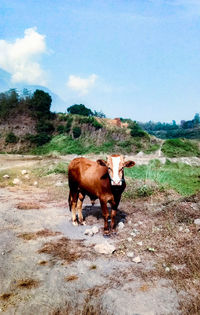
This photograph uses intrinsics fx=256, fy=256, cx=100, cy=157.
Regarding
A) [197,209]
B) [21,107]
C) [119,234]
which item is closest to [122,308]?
[119,234]

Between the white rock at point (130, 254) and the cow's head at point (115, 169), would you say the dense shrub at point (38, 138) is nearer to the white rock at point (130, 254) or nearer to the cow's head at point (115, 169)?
the cow's head at point (115, 169)

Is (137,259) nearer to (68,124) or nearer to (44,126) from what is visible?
(44,126)

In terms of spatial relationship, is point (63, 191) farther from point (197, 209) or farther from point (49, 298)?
point (49, 298)

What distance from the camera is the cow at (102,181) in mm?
6520

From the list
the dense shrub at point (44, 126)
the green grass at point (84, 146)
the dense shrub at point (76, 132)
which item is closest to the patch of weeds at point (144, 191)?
the green grass at point (84, 146)

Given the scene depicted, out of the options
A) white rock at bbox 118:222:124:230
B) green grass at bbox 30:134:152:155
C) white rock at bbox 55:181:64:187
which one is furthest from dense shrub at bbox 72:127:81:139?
white rock at bbox 118:222:124:230

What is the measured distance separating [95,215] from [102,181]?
227cm

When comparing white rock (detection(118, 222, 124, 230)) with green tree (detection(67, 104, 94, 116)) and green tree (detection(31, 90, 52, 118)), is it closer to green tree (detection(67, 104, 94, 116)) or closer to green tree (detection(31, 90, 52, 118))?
green tree (detection(31, 90, 52, 118))

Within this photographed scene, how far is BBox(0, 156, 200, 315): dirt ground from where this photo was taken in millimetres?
4109

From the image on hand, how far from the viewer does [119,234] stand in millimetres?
7066

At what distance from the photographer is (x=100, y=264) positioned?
214 inches

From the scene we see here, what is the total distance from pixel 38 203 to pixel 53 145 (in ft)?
70.2

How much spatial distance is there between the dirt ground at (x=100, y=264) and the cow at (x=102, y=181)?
84cm

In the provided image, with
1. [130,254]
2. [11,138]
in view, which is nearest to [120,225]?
[130,254]
